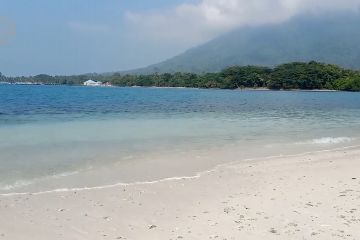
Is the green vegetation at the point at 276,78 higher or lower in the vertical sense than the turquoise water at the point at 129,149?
higher

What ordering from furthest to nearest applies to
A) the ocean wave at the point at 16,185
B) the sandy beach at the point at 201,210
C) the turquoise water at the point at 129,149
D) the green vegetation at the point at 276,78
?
1. the green vegetation at the point at 276,78
2. the turquoise water at the point at 129,149
3. the ocean wave at the point at 16,185
4. the sandy beach at the point at 201,210

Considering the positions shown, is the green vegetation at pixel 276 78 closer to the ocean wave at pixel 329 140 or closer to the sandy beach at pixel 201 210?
the ocean wave at pixel 329 140

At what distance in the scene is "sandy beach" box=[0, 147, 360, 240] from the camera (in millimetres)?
5617

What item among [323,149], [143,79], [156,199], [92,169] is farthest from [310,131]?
[143,79]

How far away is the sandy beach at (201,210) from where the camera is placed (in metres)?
5.62

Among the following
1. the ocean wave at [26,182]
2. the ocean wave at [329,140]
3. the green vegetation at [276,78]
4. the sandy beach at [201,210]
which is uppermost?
the green vegetation at [276,78]

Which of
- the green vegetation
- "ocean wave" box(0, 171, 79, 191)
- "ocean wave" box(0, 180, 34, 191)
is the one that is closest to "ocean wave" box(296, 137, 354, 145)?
"ocean wave" box(0, 171, 79, 191)

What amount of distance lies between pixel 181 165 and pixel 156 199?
3.41 metres

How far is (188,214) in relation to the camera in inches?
254

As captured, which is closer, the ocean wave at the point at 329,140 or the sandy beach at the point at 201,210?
the sandy beach at the point at 201,210

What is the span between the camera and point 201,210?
666 centimetres

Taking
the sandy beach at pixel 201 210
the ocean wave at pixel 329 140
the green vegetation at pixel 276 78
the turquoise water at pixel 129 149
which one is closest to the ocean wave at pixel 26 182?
the turquoise water at pixel 129 149

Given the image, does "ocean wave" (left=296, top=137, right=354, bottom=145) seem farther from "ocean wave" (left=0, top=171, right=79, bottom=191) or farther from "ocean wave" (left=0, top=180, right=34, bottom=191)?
"ocean wave" (left=0, top=180, right=34, bottom=191)

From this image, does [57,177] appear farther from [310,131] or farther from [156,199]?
[310,131]
